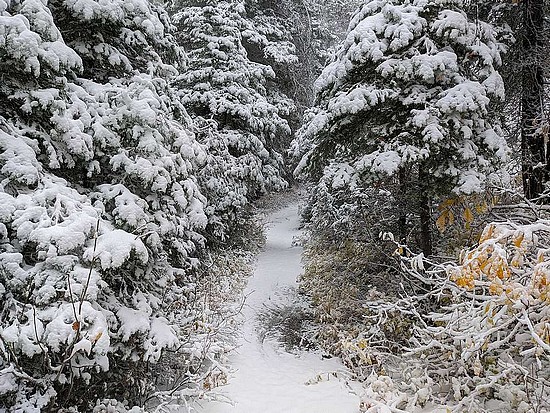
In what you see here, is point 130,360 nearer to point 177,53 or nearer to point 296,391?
point 296,391

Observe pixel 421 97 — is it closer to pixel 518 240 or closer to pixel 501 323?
pixel 501 323

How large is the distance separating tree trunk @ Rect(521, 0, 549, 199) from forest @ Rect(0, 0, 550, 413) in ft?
0.13

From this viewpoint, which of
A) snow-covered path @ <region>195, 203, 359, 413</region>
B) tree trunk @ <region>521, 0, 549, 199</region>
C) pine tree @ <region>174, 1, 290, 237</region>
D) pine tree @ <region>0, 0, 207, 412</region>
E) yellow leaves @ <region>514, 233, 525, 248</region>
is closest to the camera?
yellow leaves @ <region>514, 233, 525, 248</region>

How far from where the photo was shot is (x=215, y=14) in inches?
504

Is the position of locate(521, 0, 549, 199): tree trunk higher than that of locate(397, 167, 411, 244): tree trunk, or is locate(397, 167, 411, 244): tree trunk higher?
locate(521, 0, 549, 199): tree trunk

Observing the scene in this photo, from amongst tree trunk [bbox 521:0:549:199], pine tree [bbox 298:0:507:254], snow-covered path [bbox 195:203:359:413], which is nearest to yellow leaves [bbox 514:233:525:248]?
snow-covered path [bbox 195:203:359:413]

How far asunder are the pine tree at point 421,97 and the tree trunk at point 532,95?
22.2 inches

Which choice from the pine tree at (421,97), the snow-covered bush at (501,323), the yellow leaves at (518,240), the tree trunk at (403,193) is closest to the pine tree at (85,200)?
the pine tree at (421,97)

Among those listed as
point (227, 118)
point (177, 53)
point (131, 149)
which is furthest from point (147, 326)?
point (227, 118)

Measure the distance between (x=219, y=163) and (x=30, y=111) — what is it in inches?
268

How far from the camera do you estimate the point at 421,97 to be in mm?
6129

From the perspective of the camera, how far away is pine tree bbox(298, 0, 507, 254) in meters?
5.86

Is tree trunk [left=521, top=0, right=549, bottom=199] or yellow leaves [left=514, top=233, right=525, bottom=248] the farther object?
tree trunk [left=521, top=0, right=549, bottom=199]

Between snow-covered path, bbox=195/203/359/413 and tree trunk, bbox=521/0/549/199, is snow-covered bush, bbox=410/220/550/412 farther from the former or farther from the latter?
tree trunk, bbox=521/0/549/199
